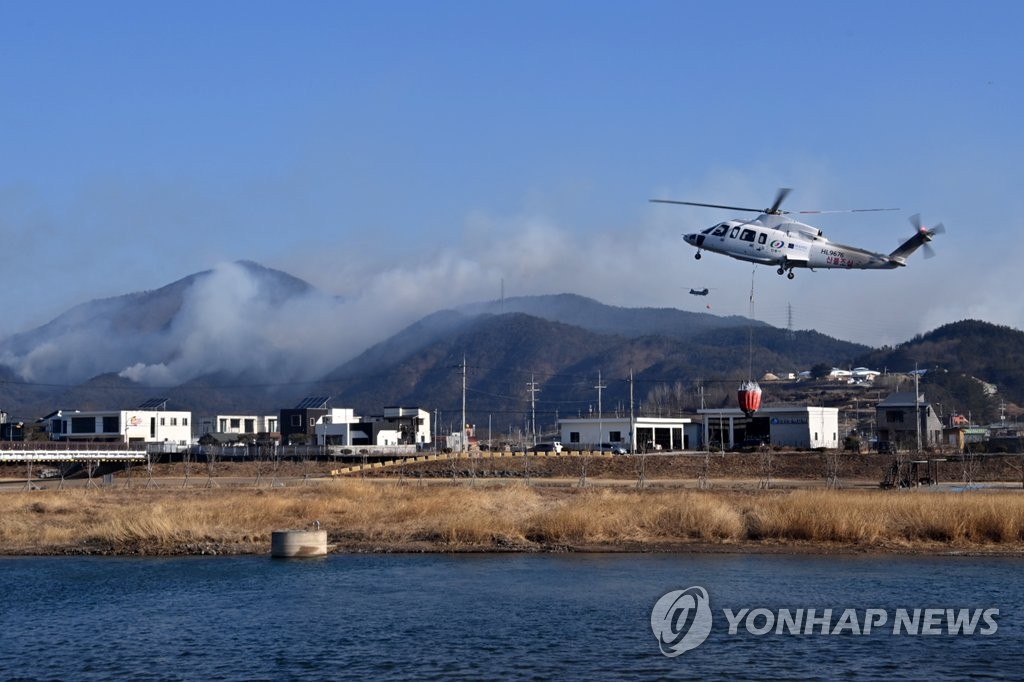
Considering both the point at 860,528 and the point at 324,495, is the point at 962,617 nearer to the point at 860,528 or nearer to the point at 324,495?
the point at 860,528

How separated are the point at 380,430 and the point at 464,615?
4052 inches

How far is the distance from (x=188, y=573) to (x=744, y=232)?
27.2m

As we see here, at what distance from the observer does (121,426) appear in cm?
13612

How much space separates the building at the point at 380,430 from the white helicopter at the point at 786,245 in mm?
82736

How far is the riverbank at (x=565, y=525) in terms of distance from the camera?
1715 inches

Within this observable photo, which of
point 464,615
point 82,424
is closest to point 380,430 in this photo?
point 82,424

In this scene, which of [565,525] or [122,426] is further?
[122,426]

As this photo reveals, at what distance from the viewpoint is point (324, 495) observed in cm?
5731

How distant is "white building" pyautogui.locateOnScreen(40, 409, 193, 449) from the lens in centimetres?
13600
